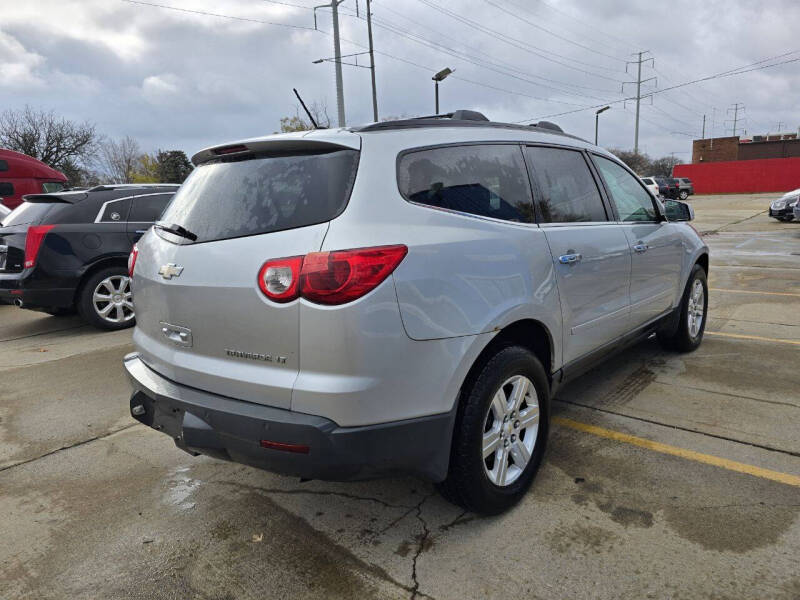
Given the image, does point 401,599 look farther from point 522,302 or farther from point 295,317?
point 522,302

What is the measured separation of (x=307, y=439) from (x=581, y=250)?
189 centimetres

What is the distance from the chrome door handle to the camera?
292 cm

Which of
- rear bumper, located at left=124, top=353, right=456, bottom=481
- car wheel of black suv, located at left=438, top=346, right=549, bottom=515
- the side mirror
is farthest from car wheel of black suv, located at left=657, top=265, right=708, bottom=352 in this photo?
rear bumper, located at left=124, top=353, right=456, bottom=481

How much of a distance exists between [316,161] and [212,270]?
616 millimetres

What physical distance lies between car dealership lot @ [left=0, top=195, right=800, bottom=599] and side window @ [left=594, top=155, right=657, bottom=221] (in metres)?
1.28

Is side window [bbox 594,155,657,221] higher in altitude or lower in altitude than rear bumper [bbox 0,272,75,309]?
higher

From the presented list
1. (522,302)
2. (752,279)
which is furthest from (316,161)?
(752,279)

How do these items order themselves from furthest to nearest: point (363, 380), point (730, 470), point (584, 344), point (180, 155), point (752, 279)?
point (180, 155), point (752, 279), point (584, 344), point (730, 470), point (363, 380)

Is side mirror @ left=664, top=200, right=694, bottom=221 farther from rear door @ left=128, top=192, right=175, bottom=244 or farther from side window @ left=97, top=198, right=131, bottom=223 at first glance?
side window @ left=97, top=198, right=131, bottom=223

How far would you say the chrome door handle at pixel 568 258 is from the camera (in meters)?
2.92

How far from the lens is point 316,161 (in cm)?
231

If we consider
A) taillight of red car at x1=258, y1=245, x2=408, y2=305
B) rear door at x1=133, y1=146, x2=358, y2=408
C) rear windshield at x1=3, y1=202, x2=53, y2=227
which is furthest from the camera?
rear windshield at x1=3, y1=202, x2=53, y2=227

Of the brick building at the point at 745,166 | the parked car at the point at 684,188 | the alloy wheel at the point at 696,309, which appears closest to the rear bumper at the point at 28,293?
the alloy wheel at the point at 696,309

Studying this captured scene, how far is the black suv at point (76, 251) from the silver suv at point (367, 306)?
438 centimetres
